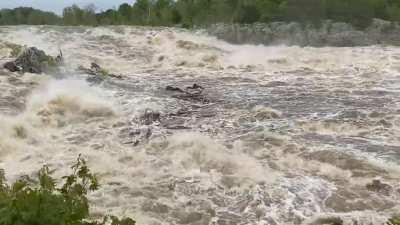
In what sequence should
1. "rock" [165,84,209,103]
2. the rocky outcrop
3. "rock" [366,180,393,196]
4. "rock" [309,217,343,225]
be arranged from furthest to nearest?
the rocky outcrop, "rock" [165,84,209,103], "rock" [366,180,393,196], "rock" [309,217,343,225]

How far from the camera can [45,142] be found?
1120 cm

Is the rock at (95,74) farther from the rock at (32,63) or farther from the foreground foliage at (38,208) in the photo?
the foreground foliage at (38,208)

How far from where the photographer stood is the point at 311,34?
26.8 metres

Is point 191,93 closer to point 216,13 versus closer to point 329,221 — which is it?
point 329,221

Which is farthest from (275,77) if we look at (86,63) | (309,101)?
(86,63)

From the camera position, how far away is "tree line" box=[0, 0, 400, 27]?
30.0 meters

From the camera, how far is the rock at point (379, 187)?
8.95m

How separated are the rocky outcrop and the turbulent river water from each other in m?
5.81

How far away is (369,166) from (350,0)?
2292 centimetres

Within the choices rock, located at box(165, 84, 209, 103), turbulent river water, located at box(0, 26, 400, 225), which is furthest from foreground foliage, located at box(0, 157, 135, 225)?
rock, located at box(165, 84, 209, 103)

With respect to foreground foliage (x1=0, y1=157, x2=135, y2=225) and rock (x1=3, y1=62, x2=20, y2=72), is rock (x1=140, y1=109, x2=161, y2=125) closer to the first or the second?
rock (x1=3, y1=62, x2=20, y2=72)

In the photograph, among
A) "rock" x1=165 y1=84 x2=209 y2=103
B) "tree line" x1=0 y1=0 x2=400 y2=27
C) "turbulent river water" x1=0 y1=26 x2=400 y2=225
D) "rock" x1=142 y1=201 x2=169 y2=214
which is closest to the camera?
"rock" x1=142 y1=201 x2=169 y2=214

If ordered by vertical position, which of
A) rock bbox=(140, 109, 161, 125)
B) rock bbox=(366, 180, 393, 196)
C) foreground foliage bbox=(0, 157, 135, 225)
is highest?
foreground foliage bbox=(0, 157, 135, 225)

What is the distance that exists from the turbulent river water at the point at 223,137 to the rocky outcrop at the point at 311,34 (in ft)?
19.1
